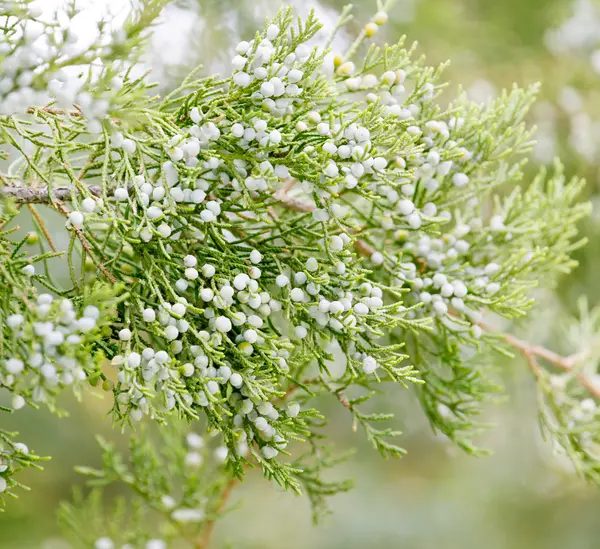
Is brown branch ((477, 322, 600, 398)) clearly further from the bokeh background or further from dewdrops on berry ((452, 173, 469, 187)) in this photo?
dewdrops on berry ((452, 173, 469, 187))

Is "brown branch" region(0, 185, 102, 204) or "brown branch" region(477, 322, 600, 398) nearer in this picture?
"brown branch" region(0, 185, 102, 204)

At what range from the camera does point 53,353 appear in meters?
0.59

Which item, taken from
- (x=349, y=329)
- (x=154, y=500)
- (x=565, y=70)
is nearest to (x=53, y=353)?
(x=349, y=329)

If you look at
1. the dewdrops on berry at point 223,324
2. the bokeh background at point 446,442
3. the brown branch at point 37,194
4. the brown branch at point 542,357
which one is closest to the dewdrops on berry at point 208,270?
the dewdrops on berry at point 223,324

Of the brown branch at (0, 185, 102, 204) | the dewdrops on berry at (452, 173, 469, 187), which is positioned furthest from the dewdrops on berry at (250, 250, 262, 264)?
the dewdrops on berry at (452, 173, 469, 187)

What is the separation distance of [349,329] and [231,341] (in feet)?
0.44

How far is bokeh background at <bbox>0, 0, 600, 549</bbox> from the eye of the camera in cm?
186

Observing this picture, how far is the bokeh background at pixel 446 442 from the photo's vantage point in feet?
6.09

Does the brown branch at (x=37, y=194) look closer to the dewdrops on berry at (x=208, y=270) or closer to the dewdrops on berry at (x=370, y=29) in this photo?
the dewdrops on berry at (x=208, y=270)

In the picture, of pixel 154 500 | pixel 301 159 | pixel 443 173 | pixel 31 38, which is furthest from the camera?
pixel 154 500

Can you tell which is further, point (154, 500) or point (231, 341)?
point (154, 500)

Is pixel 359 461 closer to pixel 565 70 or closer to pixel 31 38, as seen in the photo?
pixel 565 70

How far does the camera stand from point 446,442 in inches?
111

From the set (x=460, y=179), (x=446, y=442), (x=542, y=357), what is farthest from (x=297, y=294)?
(x=446, y=442)
